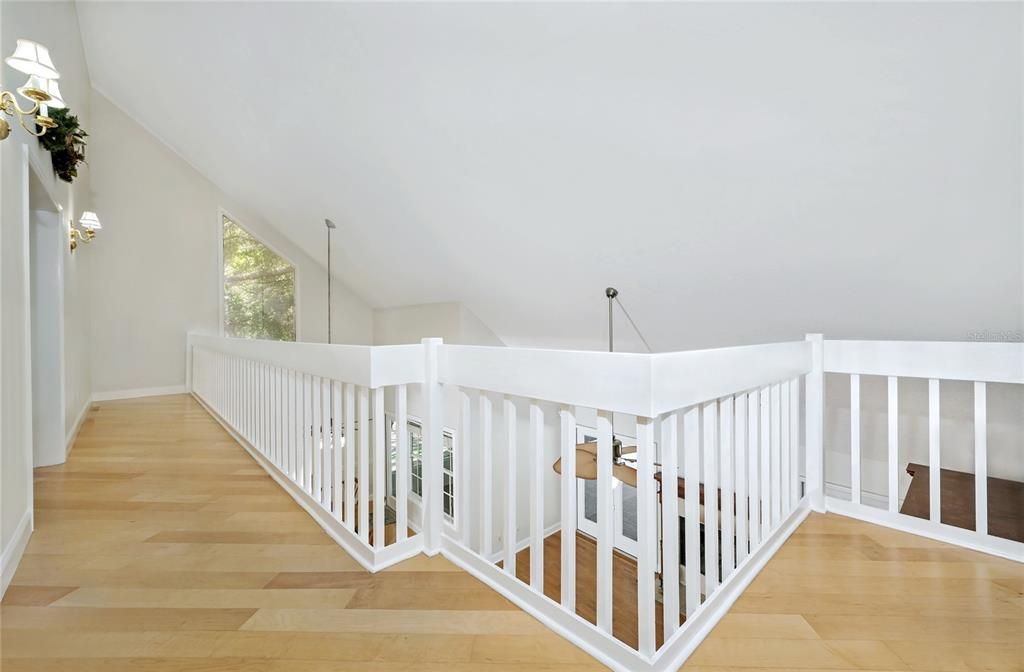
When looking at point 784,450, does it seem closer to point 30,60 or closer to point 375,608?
point 375,608

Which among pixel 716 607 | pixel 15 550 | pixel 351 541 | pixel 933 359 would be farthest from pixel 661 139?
pixel 15 550

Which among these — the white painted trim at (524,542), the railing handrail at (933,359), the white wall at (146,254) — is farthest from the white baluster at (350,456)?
the white wall at (146,254)

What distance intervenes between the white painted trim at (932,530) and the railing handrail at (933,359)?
21.6 inches

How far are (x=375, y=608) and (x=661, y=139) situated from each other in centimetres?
228

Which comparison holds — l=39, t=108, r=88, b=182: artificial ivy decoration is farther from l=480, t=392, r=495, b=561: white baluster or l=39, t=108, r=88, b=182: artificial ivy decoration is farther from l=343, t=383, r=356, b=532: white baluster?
l=480, t=392, r=495, b=561: white baluster

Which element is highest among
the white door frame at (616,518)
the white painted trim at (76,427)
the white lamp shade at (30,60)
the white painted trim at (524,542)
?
the white lamp shade at (30,60)

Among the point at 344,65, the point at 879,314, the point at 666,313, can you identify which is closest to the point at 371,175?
the point at 344,65

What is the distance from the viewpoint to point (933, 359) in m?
1.62

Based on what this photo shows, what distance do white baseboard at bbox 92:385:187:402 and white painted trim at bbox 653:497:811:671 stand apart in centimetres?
627

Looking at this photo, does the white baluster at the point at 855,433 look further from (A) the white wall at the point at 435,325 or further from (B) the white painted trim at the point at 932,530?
(A) the white wall at the point at 435,325

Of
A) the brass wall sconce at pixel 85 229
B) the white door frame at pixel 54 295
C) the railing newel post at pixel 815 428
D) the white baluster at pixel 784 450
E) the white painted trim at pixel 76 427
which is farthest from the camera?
the brass wall sconce at pixel 85 229

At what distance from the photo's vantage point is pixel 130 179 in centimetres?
518

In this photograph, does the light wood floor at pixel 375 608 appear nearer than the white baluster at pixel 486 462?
Yes

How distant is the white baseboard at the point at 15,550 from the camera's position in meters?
1.39
